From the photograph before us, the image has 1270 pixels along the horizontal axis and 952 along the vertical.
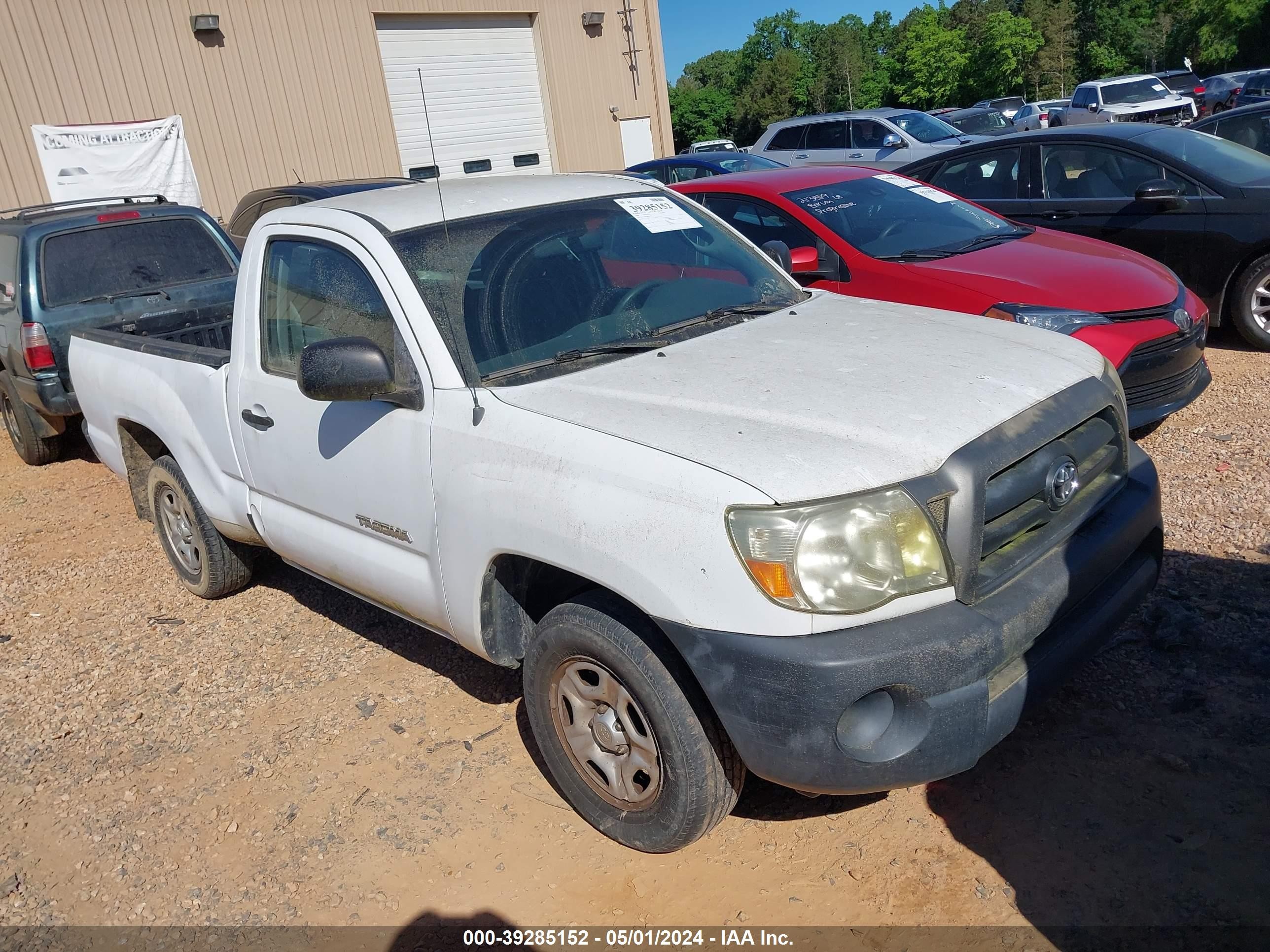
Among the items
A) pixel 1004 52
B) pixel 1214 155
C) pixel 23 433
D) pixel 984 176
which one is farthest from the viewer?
pixel 1004 52

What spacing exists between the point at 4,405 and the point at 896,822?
7.91 metres

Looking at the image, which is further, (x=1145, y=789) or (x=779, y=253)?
(x=779, y=253)

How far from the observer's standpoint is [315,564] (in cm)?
396

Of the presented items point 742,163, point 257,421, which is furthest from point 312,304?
point 742,163

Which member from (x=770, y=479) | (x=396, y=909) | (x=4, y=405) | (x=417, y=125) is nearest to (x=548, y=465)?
(x=770, y=479)

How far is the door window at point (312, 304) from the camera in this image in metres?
3.46

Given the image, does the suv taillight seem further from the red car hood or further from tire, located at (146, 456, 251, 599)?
the red car hood

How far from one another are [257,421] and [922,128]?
15.7m

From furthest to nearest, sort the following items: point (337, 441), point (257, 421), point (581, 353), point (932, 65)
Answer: point (932, 65) → point (257, 421) → point (337, 441) → point (581, 353)

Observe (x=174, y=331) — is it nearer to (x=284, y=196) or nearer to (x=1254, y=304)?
(x=284, y=196)

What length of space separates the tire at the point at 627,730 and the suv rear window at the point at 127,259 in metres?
5.78

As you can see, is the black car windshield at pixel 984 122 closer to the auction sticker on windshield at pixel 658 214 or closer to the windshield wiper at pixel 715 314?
the auction sticker on windshield at pixel 658 214

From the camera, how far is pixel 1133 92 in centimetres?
2442

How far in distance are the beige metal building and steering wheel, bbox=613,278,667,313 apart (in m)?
9.43
